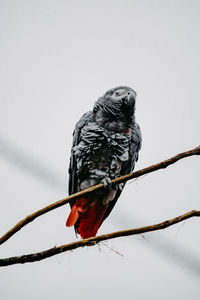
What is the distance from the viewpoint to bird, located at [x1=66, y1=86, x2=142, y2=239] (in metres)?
2.98

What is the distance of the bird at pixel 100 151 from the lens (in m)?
2.98

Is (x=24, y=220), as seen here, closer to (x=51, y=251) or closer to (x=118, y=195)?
(x=51, y=251)

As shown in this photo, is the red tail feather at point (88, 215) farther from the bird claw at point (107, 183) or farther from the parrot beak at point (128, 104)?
the parrot beak at point (128, 104)

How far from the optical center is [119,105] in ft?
10.2

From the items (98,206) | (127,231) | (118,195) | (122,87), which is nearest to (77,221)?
(98,206)

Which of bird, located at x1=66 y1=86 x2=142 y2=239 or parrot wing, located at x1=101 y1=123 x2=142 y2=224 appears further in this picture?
parrot wing, located at x1=101 y1=123 x2=142 y2=224

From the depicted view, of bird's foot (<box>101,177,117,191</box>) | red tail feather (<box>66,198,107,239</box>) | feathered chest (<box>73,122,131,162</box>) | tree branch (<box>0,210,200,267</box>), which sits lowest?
red tail feather (<box>66,198,107,239</box>)

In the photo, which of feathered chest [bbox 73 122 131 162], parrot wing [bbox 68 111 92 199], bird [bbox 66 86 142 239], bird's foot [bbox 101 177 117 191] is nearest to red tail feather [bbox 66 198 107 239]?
bird [bbox 66 86 142 239]

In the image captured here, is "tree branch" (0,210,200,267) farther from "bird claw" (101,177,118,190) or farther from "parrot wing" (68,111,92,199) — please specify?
"parrot wing" (68,111,92,199)

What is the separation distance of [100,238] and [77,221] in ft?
5.41

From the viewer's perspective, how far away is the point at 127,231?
144 cm

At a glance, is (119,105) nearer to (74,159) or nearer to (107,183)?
(74,159)

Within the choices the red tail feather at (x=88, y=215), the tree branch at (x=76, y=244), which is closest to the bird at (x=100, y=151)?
the red tail feather at (x=88, y=215)

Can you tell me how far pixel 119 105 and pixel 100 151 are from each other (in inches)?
20.6
